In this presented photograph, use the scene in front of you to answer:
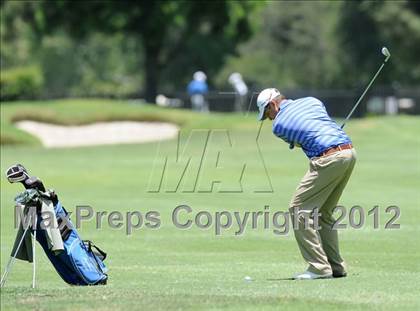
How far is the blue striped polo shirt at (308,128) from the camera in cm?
1155

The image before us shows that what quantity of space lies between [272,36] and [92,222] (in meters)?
72.2

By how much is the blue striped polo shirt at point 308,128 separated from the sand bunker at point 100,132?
100.0ft

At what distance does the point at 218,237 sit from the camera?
56.0 ft

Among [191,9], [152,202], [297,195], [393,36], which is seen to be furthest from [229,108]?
[297,195]

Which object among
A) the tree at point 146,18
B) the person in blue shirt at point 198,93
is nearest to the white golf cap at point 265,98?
the person in blue shirt at point 198,93

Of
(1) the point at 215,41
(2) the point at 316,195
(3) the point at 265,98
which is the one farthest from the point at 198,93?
(2) the point at 316,195

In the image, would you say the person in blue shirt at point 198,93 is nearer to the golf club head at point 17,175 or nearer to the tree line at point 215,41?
the tree line at point 215,41

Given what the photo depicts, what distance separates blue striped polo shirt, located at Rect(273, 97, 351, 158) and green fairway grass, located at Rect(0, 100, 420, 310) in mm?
1371

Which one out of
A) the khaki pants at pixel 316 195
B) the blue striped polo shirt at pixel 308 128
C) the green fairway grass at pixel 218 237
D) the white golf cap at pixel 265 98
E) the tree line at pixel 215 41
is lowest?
the tree line at pixel 215 41

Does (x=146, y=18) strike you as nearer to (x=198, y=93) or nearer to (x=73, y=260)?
(x=198, y=93)

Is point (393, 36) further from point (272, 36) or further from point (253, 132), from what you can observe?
point (253, 132)

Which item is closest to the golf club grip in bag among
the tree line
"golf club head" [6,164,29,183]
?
"golf club head" [6,164,29,183]

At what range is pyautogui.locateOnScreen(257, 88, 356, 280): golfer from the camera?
37.9 feet

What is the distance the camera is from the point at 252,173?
92.6 ft
